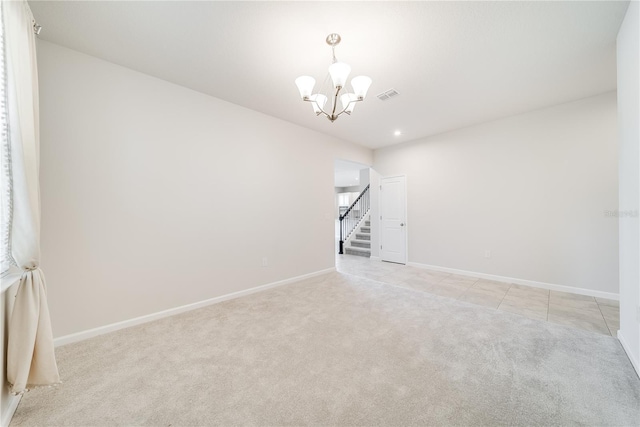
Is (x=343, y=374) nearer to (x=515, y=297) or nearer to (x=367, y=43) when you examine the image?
(x=367, y=43)

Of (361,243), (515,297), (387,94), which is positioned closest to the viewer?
(387,94)

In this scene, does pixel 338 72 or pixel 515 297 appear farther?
pixel 515 297

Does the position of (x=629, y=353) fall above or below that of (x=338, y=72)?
below

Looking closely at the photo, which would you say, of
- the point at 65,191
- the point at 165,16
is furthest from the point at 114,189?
the point at 165,16

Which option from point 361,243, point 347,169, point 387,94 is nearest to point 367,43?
point 387,94

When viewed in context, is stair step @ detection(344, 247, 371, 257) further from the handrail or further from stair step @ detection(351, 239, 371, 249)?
the handrail

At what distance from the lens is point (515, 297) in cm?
340

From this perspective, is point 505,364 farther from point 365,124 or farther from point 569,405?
point 365,124

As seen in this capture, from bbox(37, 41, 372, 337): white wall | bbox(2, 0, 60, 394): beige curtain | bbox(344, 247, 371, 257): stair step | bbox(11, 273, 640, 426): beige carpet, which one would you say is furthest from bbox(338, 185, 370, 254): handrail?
bbox(2, 0, 60, 394): beige curtain

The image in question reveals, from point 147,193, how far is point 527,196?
5675 mm

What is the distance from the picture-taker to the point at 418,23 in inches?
79.4

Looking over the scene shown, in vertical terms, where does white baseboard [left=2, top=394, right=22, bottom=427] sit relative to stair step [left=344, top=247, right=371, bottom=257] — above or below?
below

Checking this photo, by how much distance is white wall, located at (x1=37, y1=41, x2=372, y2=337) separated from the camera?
228 centimetres

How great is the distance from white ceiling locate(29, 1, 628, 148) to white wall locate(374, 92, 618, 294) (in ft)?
2.20
